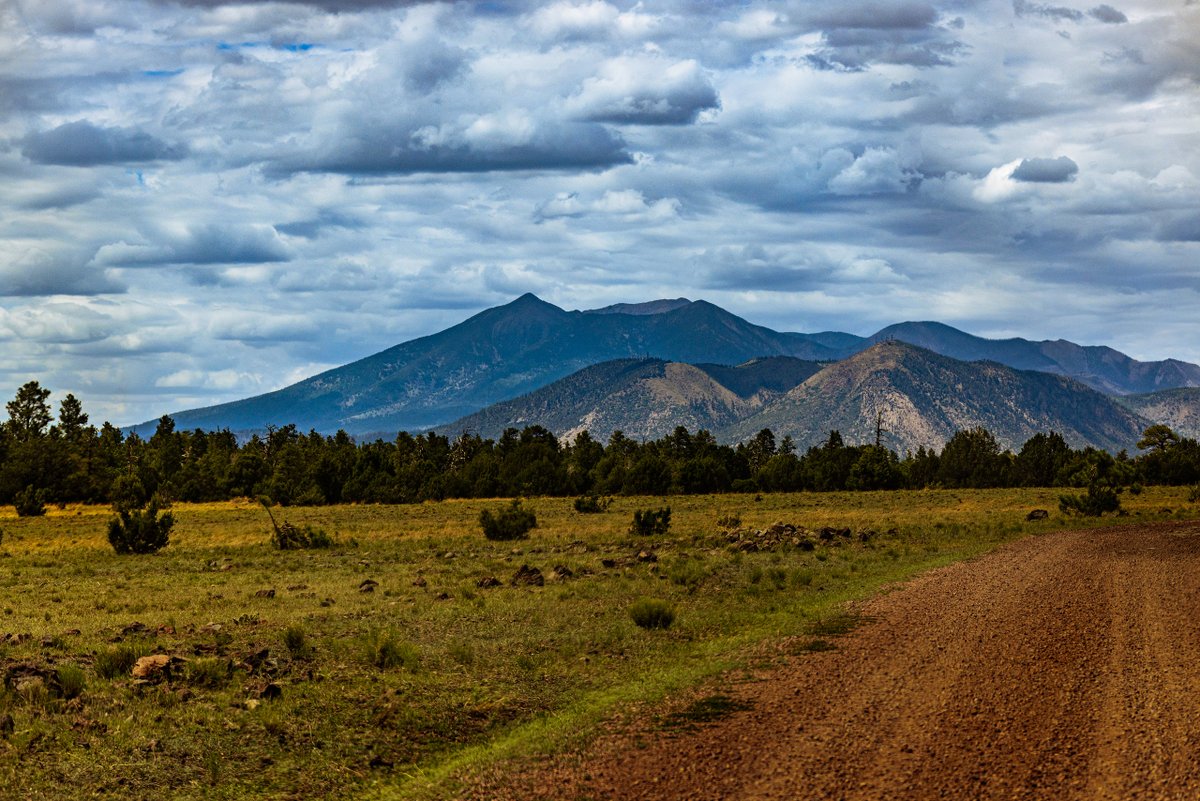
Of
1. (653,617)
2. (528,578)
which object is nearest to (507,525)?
(528,578)

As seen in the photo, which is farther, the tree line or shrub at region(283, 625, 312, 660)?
the tree line

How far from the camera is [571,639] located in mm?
20953

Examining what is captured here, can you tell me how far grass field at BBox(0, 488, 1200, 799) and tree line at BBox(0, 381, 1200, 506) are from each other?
57118 millimetres

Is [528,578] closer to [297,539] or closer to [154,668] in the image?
[154,668]

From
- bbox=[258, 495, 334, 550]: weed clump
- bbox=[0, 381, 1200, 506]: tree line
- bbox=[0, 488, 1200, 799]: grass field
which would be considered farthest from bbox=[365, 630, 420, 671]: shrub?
bbox=[0, 381, 1200, 506]: tree line

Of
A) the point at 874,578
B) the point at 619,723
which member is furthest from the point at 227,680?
the point at 874,578

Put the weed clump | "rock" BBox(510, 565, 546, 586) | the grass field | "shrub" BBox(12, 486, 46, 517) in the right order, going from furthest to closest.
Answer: "shrub" BBox(12, 486, 46, 517), the weed clump, "rock" BBox(510, 565, 546, 586), the grass field

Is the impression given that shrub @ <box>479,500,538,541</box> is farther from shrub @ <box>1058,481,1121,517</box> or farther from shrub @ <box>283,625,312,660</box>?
shrub @ <box>283,625,312,660</box>

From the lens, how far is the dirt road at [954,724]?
10977mm

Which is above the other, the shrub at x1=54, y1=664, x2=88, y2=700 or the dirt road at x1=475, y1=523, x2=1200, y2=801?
the shrub at x1=54, y1=664, x2=88, y2=700

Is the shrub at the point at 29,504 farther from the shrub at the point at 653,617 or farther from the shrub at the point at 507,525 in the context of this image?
the shrub at the point at 653,617

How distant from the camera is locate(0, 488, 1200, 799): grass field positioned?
13094mm

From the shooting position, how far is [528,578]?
31.1 metres

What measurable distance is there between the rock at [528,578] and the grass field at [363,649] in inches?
19.9
